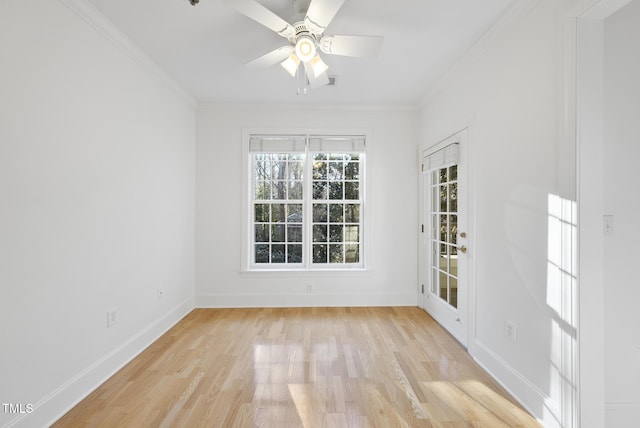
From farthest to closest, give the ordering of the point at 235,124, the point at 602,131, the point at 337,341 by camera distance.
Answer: the point at 235,124
the point at 337,341
the point at 602,131

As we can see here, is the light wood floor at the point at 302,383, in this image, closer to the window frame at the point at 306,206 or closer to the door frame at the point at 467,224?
the door frame at the point at 467,224

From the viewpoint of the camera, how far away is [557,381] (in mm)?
1810

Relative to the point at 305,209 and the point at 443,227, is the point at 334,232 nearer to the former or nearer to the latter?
the point at 305,209

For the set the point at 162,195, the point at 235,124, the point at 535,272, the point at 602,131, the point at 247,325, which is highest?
the point at 235,124

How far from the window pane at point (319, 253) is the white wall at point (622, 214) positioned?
2985mm

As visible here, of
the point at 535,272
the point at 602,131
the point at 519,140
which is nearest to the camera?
the point at 602,131

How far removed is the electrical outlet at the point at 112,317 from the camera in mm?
2434

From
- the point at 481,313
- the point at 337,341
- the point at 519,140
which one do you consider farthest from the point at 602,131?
the point at 337,341

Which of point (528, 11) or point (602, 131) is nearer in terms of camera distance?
point (602, 131)

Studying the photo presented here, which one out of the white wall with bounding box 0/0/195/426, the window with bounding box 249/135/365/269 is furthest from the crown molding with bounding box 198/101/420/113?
the white wall with bounding box 0/0/195/426

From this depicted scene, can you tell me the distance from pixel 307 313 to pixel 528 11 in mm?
3530

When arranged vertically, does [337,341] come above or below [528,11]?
below

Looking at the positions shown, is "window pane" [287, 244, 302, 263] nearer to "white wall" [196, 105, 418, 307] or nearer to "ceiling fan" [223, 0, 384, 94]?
"white wall" [196, 105, 418, 307]

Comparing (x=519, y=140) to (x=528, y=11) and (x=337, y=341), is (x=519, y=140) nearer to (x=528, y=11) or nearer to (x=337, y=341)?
(x=528, y=11)
